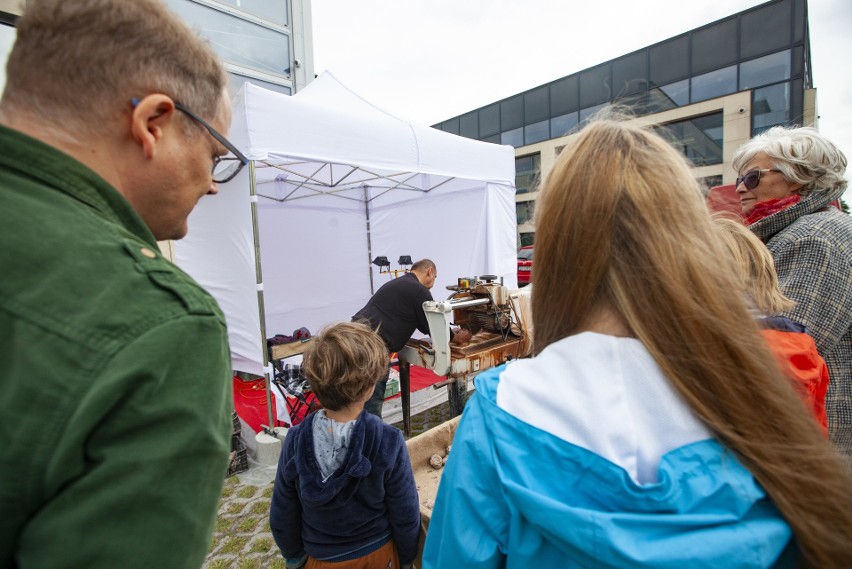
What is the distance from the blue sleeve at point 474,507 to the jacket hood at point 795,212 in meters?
1.80

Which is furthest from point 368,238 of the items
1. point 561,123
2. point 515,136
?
point 515,136

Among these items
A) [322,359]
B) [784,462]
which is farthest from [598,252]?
[322,359]

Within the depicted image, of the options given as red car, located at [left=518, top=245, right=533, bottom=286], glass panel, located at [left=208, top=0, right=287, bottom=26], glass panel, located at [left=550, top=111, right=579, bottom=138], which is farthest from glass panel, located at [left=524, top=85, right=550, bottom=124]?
glass panel, located at [left=208, top=0, right=287, bottom=26]

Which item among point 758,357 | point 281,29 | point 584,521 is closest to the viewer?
point 584,521

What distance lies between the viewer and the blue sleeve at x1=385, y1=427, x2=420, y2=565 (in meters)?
1.78

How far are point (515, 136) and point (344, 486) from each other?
26276 mm

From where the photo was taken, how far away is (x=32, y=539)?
491 mm

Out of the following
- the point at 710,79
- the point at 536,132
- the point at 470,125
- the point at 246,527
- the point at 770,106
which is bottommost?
the point at 246,527

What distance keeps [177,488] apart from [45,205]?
1.38ft

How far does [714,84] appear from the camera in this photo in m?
18.3

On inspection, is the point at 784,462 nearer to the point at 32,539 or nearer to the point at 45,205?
the point at 32,539

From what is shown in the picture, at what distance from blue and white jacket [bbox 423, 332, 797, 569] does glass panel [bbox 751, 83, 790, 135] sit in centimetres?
2159

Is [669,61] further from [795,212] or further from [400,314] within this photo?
[795,212]

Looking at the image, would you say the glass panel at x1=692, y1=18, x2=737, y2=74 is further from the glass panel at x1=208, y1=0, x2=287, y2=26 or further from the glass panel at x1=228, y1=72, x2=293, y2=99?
the glass panel at x1=228, y1=72, x2=293, y2=99
